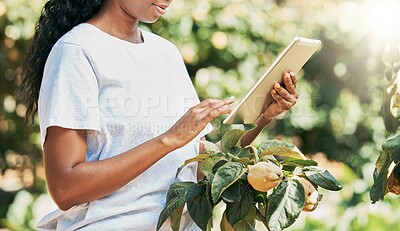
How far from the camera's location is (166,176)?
2.15 metres

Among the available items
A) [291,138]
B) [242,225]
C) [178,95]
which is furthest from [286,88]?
[291,138]

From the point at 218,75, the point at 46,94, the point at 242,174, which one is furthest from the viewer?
the point at 218,75

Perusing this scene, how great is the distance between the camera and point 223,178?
1912 mm

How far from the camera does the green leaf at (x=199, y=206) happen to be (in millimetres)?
1956

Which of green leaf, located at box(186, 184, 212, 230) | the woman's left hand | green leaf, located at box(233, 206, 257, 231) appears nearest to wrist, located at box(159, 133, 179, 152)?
green leaf, located at box(186, 184, 212, 230)

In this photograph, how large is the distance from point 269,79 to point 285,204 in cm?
38

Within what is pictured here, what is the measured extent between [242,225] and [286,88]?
1.40 feet

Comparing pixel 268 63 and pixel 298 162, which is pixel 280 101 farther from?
pixel 268 63

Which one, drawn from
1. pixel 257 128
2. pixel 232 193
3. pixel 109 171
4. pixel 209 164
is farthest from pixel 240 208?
pixel 257 128

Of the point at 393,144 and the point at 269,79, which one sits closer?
the point at 393,144

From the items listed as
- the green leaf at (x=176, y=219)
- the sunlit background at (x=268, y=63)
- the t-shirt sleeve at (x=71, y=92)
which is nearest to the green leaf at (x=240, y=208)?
the green leaf at (x=176, y=219)

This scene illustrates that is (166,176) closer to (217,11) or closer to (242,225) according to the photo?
(242,225)

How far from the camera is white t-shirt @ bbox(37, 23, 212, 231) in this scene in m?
2.05

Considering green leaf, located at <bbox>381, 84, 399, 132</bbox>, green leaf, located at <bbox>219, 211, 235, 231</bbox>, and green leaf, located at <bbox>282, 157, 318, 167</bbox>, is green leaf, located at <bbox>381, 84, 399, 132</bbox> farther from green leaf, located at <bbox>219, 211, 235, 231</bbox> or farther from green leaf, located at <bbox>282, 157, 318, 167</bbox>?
green leaf, located at <bbox>219, 211, 235, 231</bbox>
